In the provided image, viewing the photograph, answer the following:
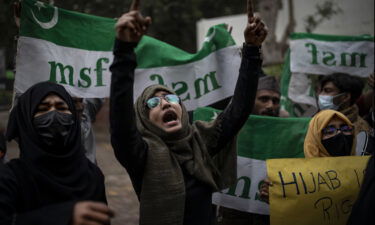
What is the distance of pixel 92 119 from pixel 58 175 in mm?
2134

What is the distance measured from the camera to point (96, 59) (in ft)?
12.5

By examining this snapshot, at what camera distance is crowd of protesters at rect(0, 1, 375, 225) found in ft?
6.84

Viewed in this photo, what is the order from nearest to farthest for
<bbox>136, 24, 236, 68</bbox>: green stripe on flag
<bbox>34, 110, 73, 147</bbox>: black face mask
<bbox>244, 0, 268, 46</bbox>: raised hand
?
<bbox>34, 110, 73, 147</bbox>: black face mask, <bbox>244, 0, 268, 46</bbox>: raised hand, <bbox>136, 24, 236, 68</bbox>: green stripe on flag

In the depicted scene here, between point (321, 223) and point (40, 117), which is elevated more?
point (40, 117)

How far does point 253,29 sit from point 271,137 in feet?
3.94

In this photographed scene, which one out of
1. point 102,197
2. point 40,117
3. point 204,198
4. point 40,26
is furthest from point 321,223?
point 40,26

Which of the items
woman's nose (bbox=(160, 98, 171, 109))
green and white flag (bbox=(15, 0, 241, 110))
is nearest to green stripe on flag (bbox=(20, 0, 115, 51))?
green and white flag (bbox=(15, 0, 241, 110))

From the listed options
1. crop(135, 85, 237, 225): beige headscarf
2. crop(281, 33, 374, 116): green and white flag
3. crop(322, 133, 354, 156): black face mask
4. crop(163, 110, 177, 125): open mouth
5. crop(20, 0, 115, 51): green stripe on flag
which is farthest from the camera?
crop(281, 33, 374, 116): green and white flag

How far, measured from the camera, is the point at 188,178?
2.52 metres

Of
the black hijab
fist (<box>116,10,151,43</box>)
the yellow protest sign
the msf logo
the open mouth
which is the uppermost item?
the msf logo

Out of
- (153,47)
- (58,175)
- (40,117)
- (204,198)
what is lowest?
(204,198)

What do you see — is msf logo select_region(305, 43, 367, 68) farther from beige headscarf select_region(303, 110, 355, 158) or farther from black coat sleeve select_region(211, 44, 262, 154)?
black coat sleeve select_region(211, 44, 262, 154)

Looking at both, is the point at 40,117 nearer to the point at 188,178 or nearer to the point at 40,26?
the point at 188,178

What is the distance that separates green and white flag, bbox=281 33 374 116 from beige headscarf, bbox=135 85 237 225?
2507mm
